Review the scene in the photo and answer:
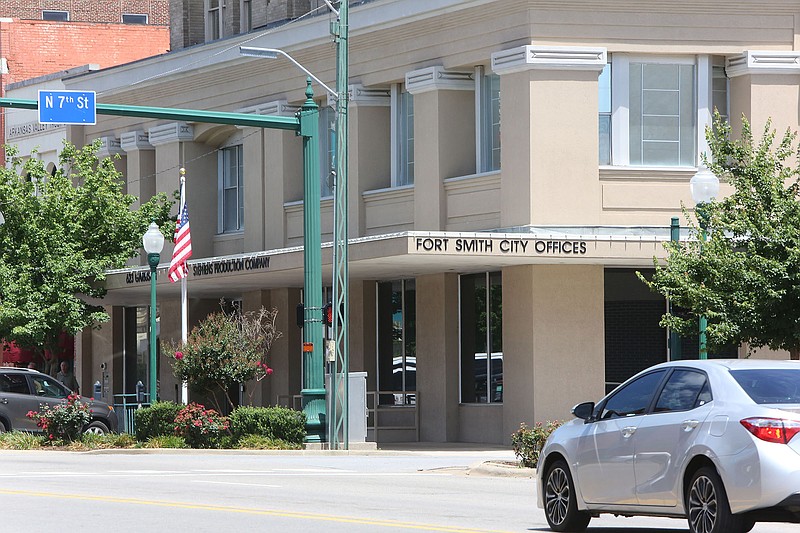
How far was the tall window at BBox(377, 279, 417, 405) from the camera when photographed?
36938mm

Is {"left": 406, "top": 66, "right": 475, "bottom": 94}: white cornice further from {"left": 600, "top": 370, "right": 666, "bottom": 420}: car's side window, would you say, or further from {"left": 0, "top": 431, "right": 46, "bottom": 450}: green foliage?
{"left": 600, "top": 370, "right": 666, "bottom": 420}: car's side window

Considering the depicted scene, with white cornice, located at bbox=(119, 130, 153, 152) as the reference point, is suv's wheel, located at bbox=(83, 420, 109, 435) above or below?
below

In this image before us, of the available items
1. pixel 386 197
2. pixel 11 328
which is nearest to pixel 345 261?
pixel 386 197

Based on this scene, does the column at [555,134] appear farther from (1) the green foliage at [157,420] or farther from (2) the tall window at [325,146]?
(1) the green foliage at [157,420]

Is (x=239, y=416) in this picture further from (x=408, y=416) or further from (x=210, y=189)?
(x=210, y=189)

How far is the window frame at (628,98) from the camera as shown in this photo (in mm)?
33094

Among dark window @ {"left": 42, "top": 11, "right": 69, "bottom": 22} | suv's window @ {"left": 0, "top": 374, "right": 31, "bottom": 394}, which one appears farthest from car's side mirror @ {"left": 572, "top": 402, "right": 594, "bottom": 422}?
dark window @ {"left": 42, "top": 11, "right": 69, "bottom": 22}

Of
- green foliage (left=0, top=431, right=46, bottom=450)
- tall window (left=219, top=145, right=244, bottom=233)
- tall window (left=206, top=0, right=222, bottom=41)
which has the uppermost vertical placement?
tall window (left=206, top=0, right=222, bottom=41)

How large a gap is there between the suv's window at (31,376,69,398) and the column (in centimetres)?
1084

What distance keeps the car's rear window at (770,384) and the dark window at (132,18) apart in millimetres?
56791

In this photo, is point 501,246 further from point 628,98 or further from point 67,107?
point 67,107

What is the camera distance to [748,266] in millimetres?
22500

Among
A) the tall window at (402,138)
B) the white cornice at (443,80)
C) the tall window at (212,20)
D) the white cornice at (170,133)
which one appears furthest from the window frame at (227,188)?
the white cornice at (443,80)

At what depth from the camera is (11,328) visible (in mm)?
39844
